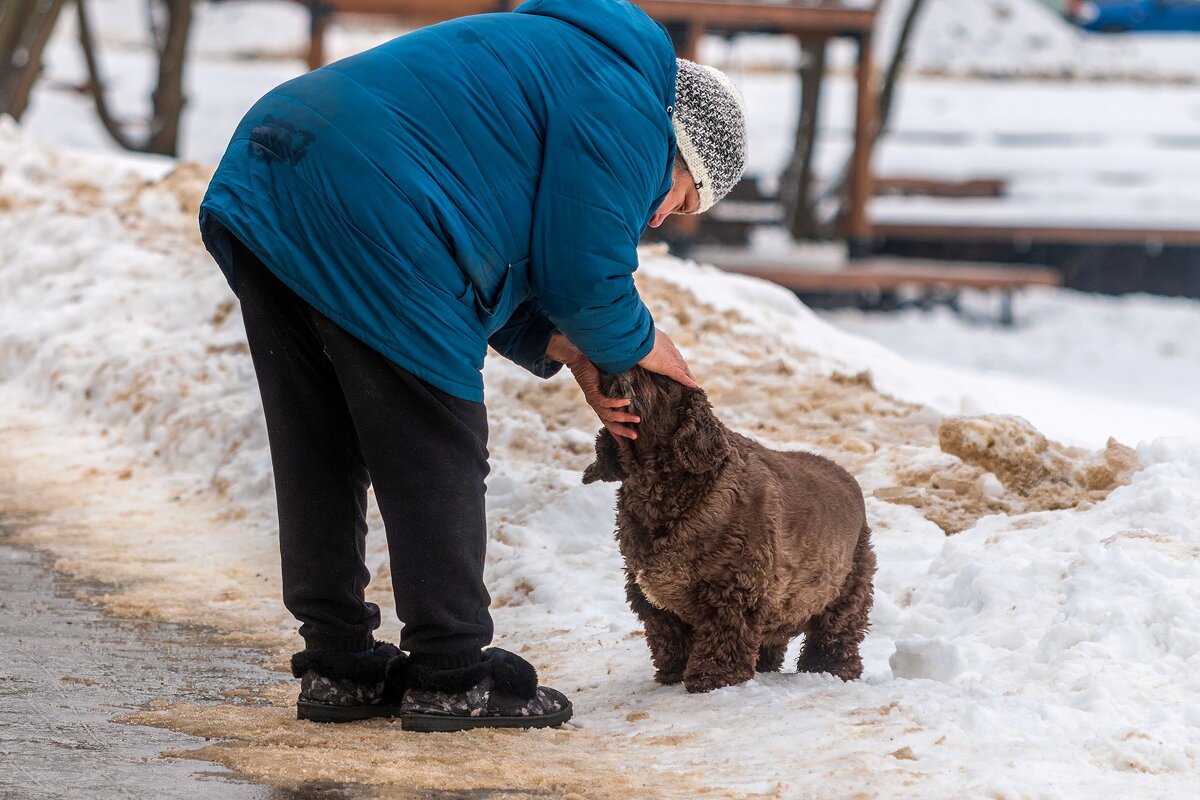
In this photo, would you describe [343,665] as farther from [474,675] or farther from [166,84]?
[166,84]

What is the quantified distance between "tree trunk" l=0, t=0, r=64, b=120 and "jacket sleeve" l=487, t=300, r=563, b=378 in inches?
430

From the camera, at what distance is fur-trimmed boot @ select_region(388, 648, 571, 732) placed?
10.3ft

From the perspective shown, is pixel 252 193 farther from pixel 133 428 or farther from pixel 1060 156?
pixel 1060 156

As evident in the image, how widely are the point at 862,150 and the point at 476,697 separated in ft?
40.9

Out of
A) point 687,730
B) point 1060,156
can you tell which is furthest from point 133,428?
point 1060,156

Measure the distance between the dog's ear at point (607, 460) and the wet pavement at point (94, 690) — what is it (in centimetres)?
109

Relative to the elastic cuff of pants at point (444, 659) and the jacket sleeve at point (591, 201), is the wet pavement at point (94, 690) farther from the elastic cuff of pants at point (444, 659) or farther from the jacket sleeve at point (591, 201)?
the jacket sleeve at point (591, 201)

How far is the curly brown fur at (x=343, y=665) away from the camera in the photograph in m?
3.24

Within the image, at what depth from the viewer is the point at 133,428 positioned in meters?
6.76

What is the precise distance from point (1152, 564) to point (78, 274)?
709 centimetres

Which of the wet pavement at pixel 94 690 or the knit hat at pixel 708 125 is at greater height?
the knit hat at pixel 708 125

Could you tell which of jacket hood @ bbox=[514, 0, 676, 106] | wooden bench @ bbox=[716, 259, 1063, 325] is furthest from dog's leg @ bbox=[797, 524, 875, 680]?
wooden bench @ bbox=[716, 259, 1063, 325]

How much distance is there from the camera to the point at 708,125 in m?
3.13

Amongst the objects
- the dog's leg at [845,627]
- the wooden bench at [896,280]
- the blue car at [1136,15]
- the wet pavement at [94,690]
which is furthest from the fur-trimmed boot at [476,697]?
the blue car at [1136,15]
